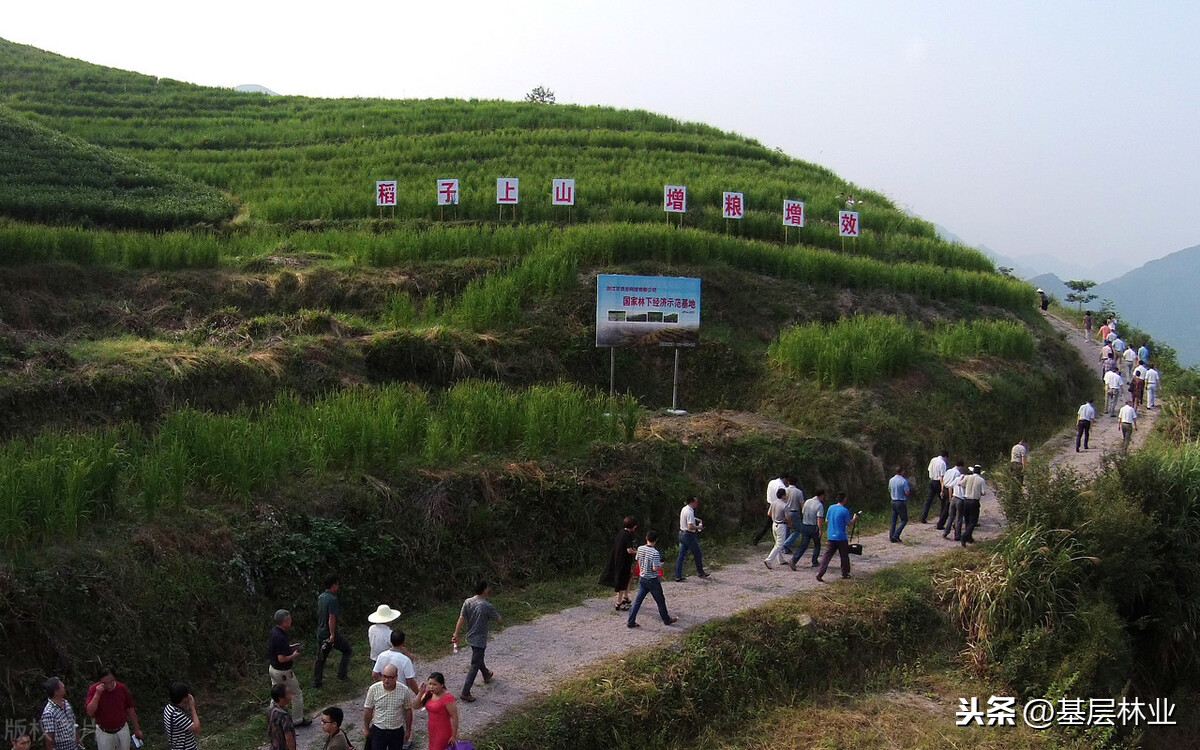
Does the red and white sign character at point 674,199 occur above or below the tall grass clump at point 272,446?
above

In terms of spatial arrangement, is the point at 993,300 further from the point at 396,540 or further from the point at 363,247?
the point at 396,540

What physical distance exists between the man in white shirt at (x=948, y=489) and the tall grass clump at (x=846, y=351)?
3.58m

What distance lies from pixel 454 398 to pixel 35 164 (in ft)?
62.0

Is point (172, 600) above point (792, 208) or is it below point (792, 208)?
below

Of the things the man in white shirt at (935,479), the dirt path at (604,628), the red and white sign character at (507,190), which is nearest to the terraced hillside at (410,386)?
the man in white shirt at (935,479)

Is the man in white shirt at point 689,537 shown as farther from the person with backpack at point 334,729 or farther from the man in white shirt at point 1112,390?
the man in white shirt at point 1112,390

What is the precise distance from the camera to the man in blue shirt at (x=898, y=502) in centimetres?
1350

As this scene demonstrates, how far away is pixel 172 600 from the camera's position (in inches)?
336

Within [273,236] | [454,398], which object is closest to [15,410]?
[454,398]

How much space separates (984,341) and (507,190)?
12.2 m

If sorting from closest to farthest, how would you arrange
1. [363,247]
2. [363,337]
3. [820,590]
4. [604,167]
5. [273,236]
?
[820,590], [363,337], [363,247], [273,236], [604,167]

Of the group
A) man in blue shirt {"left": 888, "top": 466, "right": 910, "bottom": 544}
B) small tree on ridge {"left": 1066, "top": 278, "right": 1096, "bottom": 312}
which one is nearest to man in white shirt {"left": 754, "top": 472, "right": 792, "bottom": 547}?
man in blue shirt {"left": 888, "top": 466, "right": 910, "bottom": 544}

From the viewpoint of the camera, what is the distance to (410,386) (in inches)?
577

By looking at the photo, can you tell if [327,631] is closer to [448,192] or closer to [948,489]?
[948,489]
